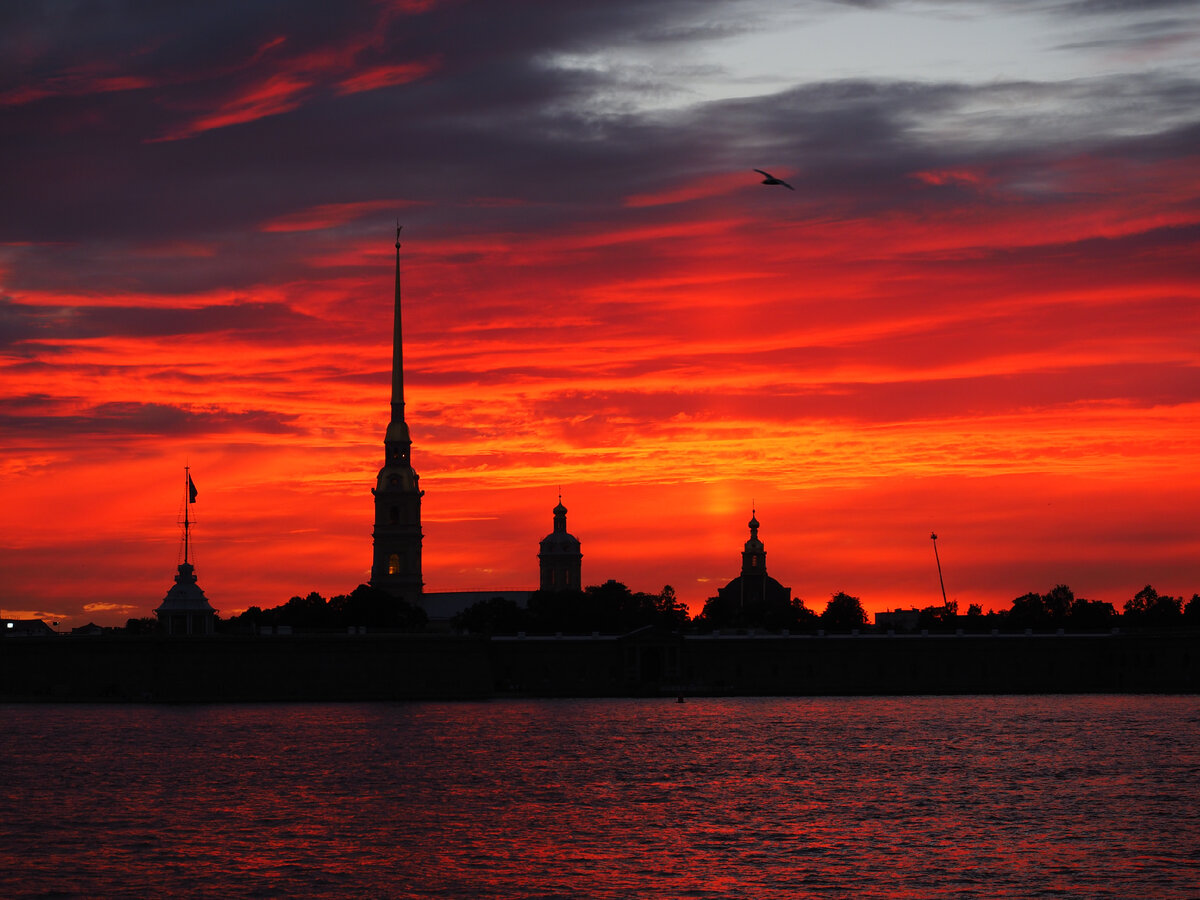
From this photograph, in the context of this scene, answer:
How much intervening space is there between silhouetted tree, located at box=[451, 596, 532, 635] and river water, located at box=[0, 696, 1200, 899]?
2205 inches

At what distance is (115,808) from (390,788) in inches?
387

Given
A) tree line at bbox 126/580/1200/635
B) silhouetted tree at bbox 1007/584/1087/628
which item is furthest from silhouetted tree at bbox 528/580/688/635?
silhouetted tree at bbox 1007/584/1087/628

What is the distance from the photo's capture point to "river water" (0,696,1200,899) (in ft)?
156

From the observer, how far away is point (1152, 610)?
617 feet

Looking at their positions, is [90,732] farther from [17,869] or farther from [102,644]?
[17,869]

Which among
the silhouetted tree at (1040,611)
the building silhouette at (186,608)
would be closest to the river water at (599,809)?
the building silhouette at (186,608)

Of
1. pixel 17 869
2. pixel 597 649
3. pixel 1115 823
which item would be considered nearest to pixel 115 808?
pixel 17 869

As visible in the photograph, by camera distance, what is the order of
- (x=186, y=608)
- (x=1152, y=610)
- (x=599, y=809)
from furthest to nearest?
(x=1152, y=610)
(x=186, y=608)
(x=599, y=809)

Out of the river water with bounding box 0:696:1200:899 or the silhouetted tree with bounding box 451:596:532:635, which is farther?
the silhouetted tree with bounding box 451:596:532:635

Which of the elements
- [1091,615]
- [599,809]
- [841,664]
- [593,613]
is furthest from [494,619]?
[599,809]

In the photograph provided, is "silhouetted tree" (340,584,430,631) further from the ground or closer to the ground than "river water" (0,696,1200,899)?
further from the ground

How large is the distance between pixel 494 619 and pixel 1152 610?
64.7 metres

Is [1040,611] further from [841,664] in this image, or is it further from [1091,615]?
[841,664]

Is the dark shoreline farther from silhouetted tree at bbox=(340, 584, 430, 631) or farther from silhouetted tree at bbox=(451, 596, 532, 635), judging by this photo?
silhouetted tree at bbox=(340, 584, 430, 631)
